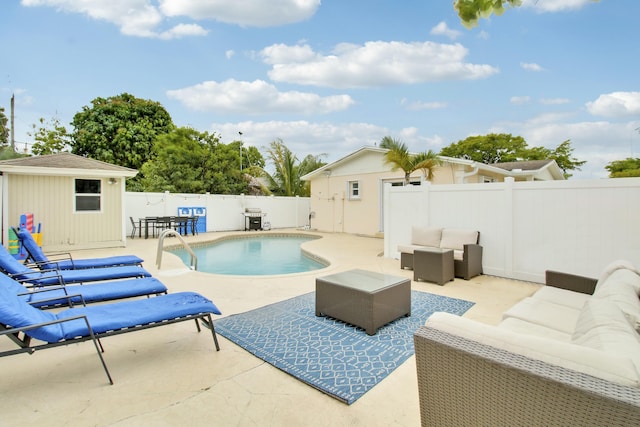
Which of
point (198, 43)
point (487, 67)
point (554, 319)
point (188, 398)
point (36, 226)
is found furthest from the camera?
point (487, 67)

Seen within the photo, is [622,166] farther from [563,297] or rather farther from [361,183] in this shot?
[563,297]

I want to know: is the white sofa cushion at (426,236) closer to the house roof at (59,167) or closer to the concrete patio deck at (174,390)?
the concrete patio deck at (174,390)

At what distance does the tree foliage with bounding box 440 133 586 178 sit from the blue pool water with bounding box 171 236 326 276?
2423 centimetres

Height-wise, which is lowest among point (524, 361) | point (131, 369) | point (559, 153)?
point (131, 369)

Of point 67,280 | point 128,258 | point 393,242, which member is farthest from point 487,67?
point 67,280

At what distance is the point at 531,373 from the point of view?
140 cm

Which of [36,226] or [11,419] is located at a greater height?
[36,226]

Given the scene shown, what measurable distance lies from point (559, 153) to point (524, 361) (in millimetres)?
36301

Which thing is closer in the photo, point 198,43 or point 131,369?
point 131,369

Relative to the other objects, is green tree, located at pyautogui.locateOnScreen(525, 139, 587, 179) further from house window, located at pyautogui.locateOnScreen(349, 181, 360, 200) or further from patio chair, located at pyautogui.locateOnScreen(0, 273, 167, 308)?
patio chair, located at pyautogui.locateOnScreen(0, 273, 167, 308)

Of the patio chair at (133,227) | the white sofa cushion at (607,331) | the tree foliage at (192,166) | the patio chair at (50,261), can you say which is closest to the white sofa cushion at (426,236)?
the white sofa cushion at (607,331)

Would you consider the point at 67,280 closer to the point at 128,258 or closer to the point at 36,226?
the point at 128,258

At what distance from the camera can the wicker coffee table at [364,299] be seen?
3707 millimetres

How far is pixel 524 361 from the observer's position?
1475mm
